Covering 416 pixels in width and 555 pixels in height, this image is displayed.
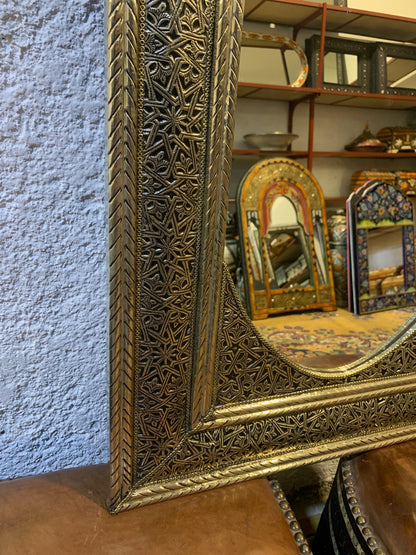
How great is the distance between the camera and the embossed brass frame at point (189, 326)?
1.38 feet

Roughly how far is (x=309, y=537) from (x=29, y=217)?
2.37 feet

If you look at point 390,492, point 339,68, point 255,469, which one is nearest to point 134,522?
point 255,469

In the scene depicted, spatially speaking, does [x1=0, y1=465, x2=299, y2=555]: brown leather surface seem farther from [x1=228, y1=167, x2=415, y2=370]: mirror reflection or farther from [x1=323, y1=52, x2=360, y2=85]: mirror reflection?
[x1=323, y1=52, x2=360, y2=85]: mirror reflection

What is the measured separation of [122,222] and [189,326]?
0.15m

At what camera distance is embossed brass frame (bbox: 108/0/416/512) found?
0.42m

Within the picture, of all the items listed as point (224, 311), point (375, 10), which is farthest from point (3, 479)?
point (375, 10)

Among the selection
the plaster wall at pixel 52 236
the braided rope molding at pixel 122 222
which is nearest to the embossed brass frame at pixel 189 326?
the braided rope molding at pixel 122 222

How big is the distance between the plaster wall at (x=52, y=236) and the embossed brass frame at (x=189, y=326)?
0.40ft

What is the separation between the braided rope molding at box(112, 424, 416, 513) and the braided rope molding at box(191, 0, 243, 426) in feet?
0.28

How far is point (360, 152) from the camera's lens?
54 cm

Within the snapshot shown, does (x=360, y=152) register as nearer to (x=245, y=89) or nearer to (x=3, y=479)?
(x=245, y=89)

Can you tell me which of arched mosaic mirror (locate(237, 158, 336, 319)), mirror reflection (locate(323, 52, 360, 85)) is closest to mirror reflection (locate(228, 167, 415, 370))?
arched mosaic mirror (locate(237, 158, 336, 319))

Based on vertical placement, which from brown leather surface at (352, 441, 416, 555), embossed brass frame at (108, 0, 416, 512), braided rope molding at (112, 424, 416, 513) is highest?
embossed brass frame at (108, 0, 416, 512)

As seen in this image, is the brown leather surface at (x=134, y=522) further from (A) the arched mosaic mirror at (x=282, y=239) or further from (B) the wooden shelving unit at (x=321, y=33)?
(B) the wooden shelving unit at (x=321, y=33)
